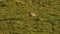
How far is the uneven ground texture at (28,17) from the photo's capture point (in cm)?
437

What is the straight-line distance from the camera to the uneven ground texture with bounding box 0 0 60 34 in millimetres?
4371

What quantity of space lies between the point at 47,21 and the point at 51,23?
11cm

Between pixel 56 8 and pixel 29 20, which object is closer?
pixel 29 20

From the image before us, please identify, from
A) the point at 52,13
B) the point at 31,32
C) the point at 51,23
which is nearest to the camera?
the point at 31,32

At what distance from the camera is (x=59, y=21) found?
4.70 m

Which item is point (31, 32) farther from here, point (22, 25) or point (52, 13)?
point (52, 13)

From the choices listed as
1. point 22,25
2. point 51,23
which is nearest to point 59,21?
point 51,23

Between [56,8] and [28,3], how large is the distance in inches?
29.8

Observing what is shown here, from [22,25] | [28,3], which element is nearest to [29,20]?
[22,25]

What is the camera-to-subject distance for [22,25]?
4473 mm

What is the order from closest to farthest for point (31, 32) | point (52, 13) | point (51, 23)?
point (31, 32) < point (51, 23) < point (52, 13)

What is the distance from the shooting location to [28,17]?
4.74m

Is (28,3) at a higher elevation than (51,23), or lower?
higher

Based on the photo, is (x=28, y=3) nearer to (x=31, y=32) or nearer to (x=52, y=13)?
(x=52, y=13)
